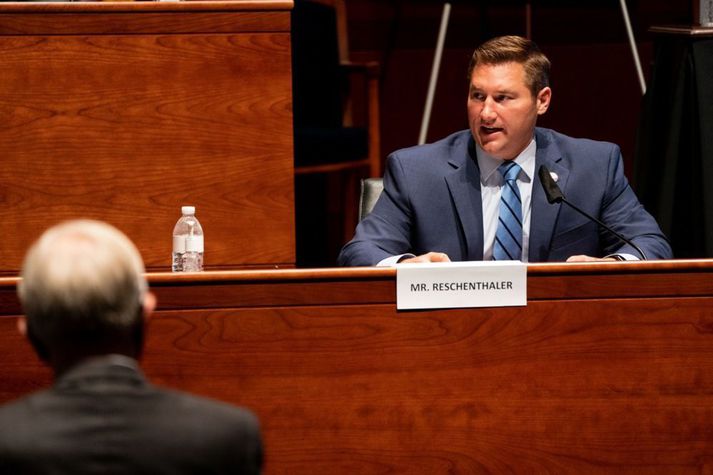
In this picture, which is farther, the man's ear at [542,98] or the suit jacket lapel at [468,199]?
the man's ear at [542,98]

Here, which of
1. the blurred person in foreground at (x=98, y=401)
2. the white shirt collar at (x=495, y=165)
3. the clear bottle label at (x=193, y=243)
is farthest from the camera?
the white shirt collar at (x=495, y=165)

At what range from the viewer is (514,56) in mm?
3557

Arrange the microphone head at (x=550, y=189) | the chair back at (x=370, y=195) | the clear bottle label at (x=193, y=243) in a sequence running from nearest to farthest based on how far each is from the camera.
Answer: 1. the microphone head at (x=550, y=189)
2. the clear bottle label at (x=193, y=243)
3. the chair back at (x=370, y=195)

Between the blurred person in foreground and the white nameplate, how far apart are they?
1104 mm

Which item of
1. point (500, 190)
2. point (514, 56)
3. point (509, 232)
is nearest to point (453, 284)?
point (509, 232)

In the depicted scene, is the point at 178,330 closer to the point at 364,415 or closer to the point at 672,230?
the point at 364,415

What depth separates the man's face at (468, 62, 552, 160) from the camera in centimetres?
346

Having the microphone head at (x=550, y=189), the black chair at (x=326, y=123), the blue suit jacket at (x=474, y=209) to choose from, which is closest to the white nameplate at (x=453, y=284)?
the microphone head at (x=550, y=189)

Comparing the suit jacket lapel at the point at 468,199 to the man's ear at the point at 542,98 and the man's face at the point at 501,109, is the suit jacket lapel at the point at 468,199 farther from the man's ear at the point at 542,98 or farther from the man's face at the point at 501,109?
the man's ear at the point at 542,98

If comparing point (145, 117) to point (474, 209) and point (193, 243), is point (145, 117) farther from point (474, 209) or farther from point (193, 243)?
point (474, 209)

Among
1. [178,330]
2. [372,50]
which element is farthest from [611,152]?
[372,50]

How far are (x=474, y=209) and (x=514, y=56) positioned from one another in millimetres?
483

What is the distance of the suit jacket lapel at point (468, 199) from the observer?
3404 mm

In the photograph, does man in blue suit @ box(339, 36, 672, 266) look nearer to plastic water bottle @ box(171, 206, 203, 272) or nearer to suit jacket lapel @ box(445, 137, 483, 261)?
suit jacket lapel @ box(445, 137, 483, 261)
